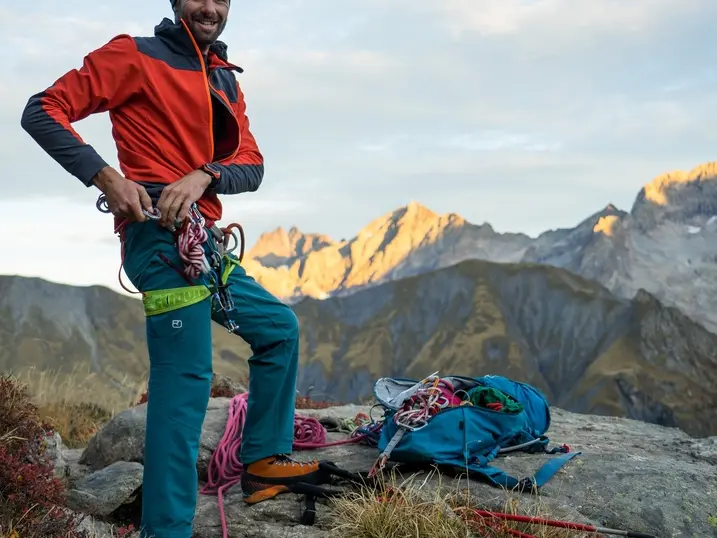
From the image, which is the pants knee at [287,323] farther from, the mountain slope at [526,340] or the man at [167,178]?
the mountain slope at [526,340]

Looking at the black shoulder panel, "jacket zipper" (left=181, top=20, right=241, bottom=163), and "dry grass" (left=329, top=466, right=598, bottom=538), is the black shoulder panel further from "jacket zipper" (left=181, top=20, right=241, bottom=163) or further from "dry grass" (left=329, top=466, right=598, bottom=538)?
"dry grass" (left=329, top=466, right=598, bottom=538)

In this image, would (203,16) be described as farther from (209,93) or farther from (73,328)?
(73,328)

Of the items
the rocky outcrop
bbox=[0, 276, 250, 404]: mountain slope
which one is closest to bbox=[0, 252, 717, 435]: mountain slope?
bbox=[0, 276, 250, 404]: mountain slope

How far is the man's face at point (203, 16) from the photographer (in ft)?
14.4

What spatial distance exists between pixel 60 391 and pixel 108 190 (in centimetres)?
777

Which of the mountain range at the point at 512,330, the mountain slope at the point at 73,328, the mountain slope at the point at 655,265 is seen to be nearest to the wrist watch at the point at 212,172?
the mountain range at the point at 512,330

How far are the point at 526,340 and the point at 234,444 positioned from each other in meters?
147

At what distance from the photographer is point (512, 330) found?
15050 cm

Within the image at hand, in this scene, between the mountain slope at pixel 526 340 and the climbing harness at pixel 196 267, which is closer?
the climbing harness at pixel 196 267

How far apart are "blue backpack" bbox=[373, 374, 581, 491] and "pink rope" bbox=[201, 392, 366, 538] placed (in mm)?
700

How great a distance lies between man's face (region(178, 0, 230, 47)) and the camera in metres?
4.38

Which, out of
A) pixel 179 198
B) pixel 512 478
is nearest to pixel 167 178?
pixel 179 198

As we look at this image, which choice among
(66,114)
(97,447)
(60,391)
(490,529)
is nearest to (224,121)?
(66,114)

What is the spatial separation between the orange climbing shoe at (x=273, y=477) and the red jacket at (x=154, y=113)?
5.44 feet
